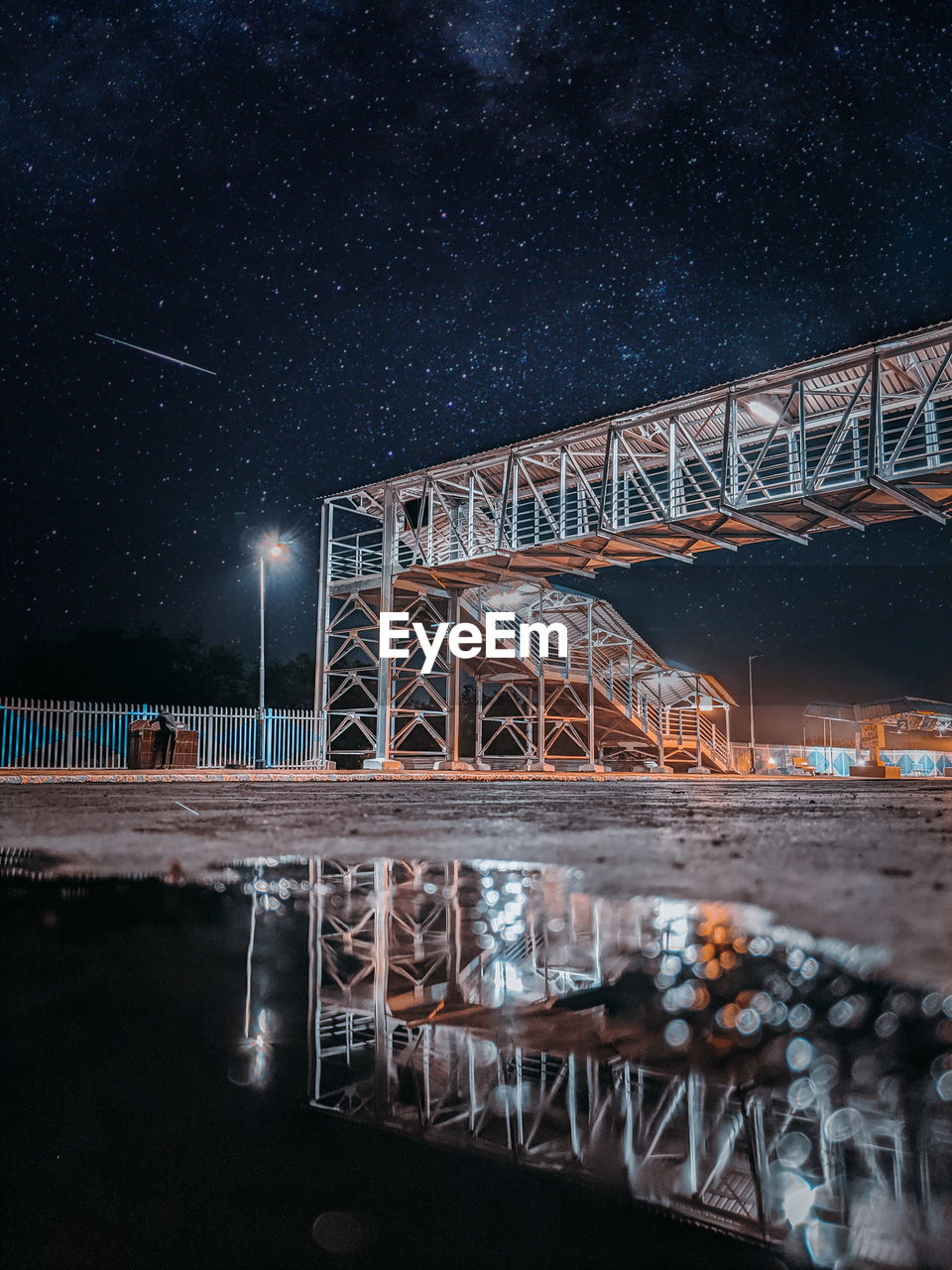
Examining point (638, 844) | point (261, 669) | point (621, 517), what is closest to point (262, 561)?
point (261, 669)

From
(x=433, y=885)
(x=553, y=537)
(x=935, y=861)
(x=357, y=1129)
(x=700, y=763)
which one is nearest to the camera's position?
(x=357, y=1129)

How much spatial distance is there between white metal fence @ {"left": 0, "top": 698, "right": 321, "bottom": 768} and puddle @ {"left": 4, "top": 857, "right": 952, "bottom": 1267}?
818 inches

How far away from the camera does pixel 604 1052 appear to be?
47.5 inches

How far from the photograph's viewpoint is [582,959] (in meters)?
1.80

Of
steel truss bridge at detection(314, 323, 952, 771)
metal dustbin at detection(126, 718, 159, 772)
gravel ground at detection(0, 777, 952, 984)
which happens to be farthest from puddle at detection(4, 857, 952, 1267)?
metal dustbin at detection(126, 718, 159, 772)

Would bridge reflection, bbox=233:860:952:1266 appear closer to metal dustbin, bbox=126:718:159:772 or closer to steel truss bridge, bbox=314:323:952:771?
steel truss bridge, bbox=314:323:952:771

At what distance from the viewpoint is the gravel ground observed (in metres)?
2.37

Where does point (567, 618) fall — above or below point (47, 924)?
above

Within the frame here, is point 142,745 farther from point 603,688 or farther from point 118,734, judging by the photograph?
point 603,688

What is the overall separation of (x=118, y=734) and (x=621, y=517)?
15.1 meters

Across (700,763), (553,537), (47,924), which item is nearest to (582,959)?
(47,924)

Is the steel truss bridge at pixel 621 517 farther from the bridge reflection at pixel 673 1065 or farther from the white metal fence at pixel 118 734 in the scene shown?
the bridge reflection at pixel 673 1065

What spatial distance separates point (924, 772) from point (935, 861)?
53.7 metres

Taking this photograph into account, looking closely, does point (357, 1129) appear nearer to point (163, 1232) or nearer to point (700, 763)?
point (163, 1232)
